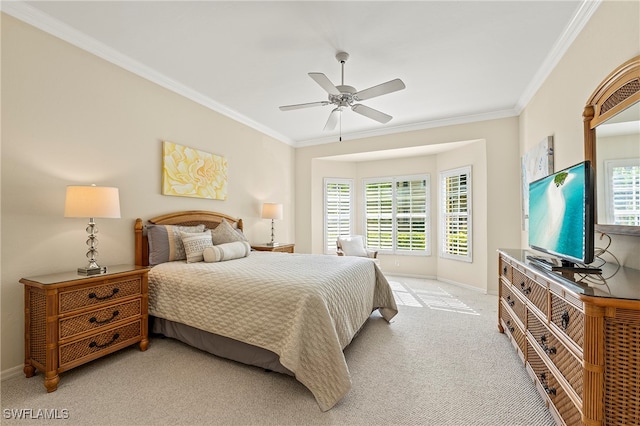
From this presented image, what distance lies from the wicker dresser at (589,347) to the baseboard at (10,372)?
376cm

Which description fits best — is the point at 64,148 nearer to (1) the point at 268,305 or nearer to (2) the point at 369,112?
(1) the point at 268,305

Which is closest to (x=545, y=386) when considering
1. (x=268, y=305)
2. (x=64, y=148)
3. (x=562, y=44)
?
(x=268, y=305)

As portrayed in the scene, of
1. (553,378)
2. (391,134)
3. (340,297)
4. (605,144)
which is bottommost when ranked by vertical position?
(553,378)

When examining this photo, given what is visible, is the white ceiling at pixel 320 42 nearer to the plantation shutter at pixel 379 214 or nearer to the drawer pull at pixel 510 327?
the plantation shutter at pixel 379 214

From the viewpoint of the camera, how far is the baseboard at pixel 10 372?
213cm

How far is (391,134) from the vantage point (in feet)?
16.9

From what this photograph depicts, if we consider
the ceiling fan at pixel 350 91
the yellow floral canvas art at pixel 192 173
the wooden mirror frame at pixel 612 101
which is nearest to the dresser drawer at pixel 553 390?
the wooden mirror frame at pixel 612 101

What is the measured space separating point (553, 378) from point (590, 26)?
2.67 meters

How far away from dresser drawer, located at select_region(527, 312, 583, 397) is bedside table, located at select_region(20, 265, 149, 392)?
3.16m

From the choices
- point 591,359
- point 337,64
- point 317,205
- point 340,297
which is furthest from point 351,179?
point 591,359

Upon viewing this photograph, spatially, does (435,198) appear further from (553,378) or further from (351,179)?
(553,378)

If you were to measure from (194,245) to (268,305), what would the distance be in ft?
4.99

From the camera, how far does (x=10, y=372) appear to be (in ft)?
7.11

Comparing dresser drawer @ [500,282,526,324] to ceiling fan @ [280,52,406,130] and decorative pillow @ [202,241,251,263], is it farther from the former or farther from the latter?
decorative pillow @ [202,241,251,263]
